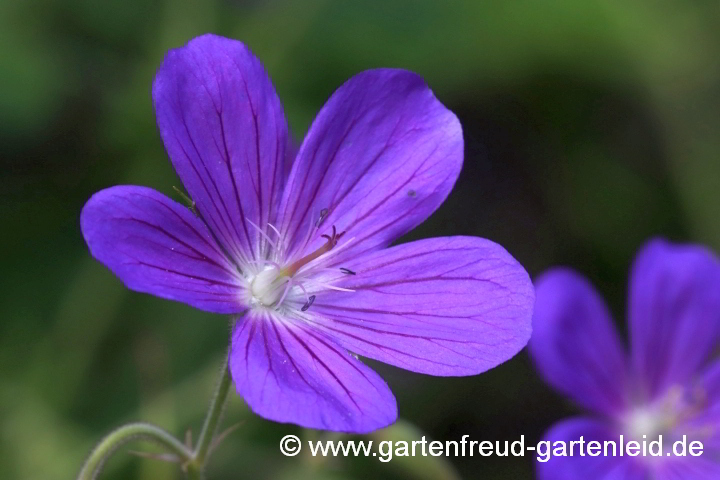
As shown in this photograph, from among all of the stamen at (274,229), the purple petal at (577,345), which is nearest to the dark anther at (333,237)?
the stamen at (274,229)

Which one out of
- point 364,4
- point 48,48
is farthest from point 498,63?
point 48,48

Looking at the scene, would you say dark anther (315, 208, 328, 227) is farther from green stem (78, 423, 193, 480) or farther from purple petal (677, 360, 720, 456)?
purple petal (677, 360, 720, 456)

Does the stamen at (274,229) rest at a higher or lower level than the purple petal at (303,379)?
higher

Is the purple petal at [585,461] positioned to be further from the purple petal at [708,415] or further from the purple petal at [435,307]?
the purple petal at [435,307]

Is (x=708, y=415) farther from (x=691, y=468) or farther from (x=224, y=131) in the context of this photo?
(x=224, y=131)

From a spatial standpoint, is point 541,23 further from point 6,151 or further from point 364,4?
point 6,151
